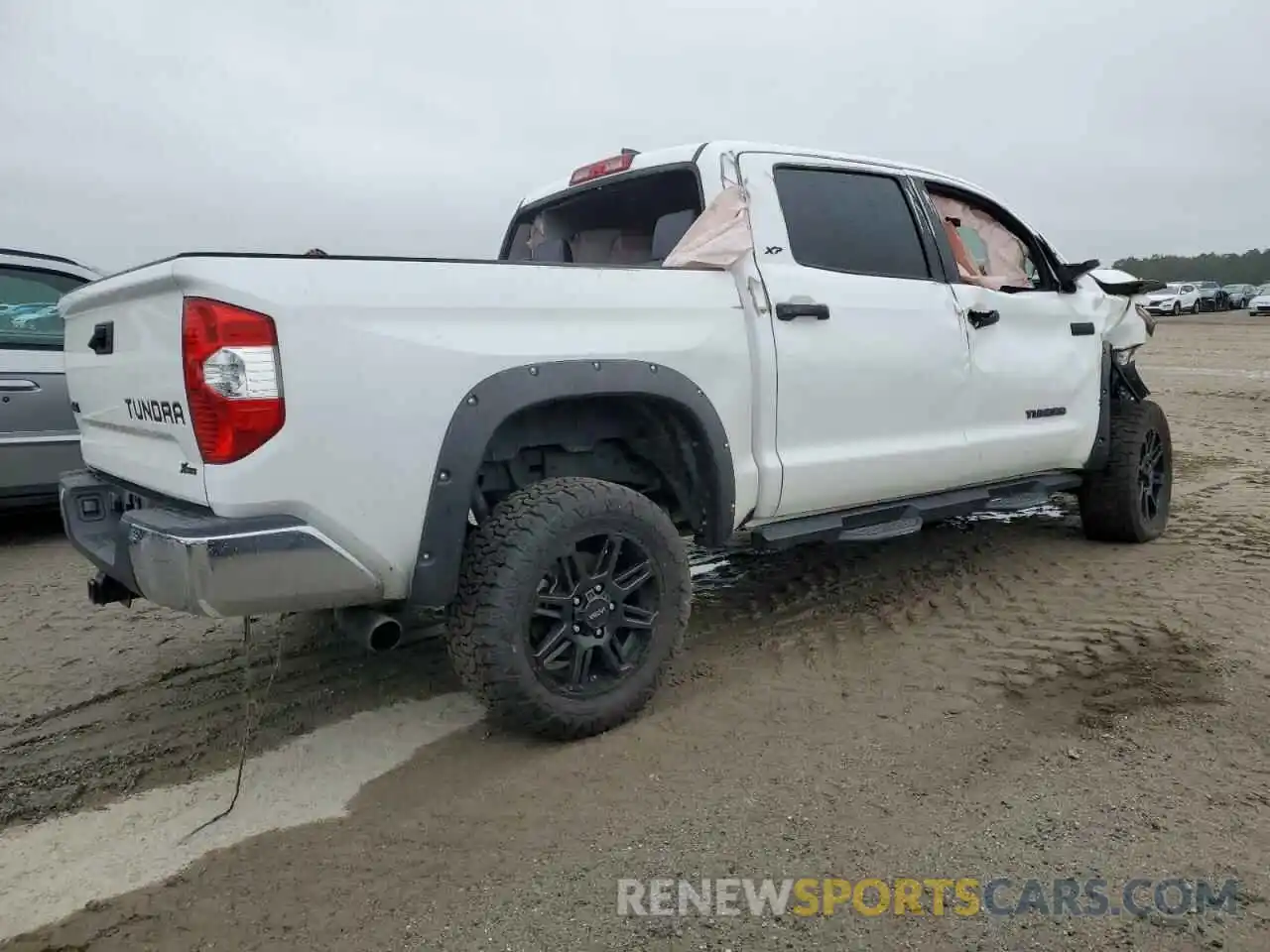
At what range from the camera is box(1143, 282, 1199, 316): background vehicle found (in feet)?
124

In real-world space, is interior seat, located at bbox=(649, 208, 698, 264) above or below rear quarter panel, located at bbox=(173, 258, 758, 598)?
above

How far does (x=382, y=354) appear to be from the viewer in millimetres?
2508

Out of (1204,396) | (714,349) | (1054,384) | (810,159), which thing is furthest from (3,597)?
(1204,396)

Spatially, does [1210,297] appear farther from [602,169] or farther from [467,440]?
[467,440]

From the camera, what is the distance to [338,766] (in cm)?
294

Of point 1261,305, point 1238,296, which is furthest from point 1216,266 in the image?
point 1261,305

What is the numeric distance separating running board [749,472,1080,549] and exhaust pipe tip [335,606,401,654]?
139 cm

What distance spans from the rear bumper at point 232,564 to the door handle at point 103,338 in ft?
1.95

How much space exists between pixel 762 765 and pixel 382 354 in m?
1.61

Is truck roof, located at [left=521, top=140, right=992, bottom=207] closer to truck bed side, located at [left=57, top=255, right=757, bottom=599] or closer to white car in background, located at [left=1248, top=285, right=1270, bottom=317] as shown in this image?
truck bed side, located at [left=57, top=255, right=757, bottom=599]

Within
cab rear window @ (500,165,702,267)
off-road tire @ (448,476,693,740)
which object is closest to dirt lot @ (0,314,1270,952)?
off-road tire @ (448,476,693,740)

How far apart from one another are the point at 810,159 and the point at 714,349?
3.60ft

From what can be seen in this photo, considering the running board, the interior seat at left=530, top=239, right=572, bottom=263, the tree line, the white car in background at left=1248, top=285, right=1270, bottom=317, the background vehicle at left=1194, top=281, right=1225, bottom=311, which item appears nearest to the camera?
the running board

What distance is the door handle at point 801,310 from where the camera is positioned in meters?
3.34
